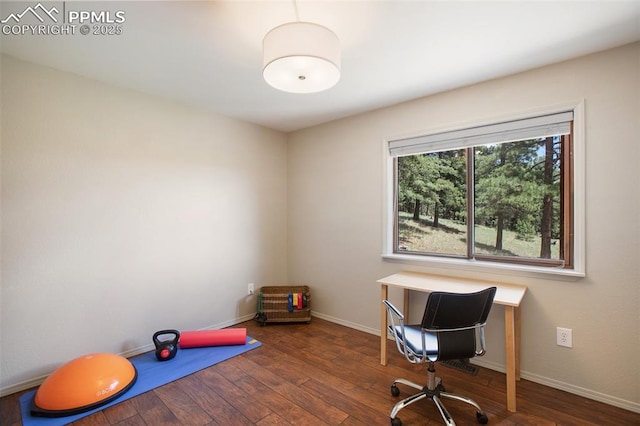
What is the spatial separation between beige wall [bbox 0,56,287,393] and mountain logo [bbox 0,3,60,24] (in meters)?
0.51

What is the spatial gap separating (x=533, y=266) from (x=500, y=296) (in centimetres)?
60

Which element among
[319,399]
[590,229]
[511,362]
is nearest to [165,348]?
[319,399]

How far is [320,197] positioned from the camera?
12.0 feet

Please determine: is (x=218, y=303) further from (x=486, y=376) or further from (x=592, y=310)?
(x=592, y=310)

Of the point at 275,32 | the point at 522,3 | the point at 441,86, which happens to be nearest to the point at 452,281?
the point at 441,86

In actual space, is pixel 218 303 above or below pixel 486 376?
above

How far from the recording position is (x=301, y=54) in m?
1.38

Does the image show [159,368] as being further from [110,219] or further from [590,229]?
[590,229]

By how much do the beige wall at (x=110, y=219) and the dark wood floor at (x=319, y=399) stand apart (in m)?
0.62

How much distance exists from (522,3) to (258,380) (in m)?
3.05

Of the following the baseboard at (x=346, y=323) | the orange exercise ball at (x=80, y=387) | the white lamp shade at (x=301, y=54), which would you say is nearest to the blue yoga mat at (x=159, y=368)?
the orange exercise ball at (x=80, y=387)

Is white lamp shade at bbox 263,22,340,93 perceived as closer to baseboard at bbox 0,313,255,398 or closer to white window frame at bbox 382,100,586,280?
white window frame at bbox 382,100,586,280

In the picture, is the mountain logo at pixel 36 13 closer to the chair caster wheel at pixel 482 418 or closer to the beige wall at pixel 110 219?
the beige wall at pixel 110 219

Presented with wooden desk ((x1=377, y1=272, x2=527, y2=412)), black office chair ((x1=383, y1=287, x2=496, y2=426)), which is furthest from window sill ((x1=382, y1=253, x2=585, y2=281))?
black office chair ((x1=383, y1=287, x2=496, y2=426))
